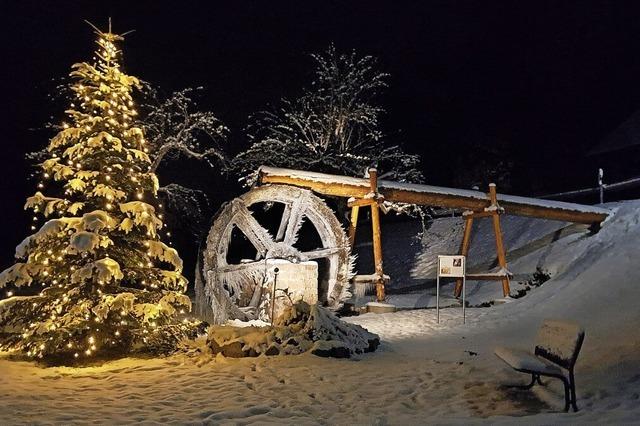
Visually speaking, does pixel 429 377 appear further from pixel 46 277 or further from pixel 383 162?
pixel 383 162

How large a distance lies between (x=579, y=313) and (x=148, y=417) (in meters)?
8.28

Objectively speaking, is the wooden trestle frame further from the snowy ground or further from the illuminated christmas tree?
the illuminated christmas tree

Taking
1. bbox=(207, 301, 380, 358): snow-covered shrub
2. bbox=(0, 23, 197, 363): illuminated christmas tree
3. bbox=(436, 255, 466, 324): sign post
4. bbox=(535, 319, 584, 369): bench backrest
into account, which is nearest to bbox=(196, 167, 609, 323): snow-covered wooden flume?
bbox=(436, 255, 466, 324): sign post

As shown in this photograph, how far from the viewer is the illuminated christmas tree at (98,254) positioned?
29.1 ft

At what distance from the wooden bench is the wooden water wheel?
7.72 metres

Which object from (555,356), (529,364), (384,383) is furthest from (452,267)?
(529,364)

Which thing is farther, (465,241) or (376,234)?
(465,241)

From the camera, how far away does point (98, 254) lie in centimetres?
940

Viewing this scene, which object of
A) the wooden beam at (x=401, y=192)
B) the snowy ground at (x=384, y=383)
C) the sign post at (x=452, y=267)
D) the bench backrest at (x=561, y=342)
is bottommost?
the snowy ground at (x=384, y=383)

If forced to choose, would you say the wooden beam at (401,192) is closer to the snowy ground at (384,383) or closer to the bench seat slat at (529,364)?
the snowy ground at (384,383)

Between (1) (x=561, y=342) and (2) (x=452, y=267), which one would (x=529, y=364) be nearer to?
(1) (x=561, y=342)

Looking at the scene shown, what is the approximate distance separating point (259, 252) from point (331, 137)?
31.0 feet

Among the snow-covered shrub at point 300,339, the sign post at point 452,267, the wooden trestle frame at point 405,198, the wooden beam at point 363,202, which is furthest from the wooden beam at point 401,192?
the snow-covered shrub at point 300,339

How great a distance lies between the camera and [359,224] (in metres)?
26.5
